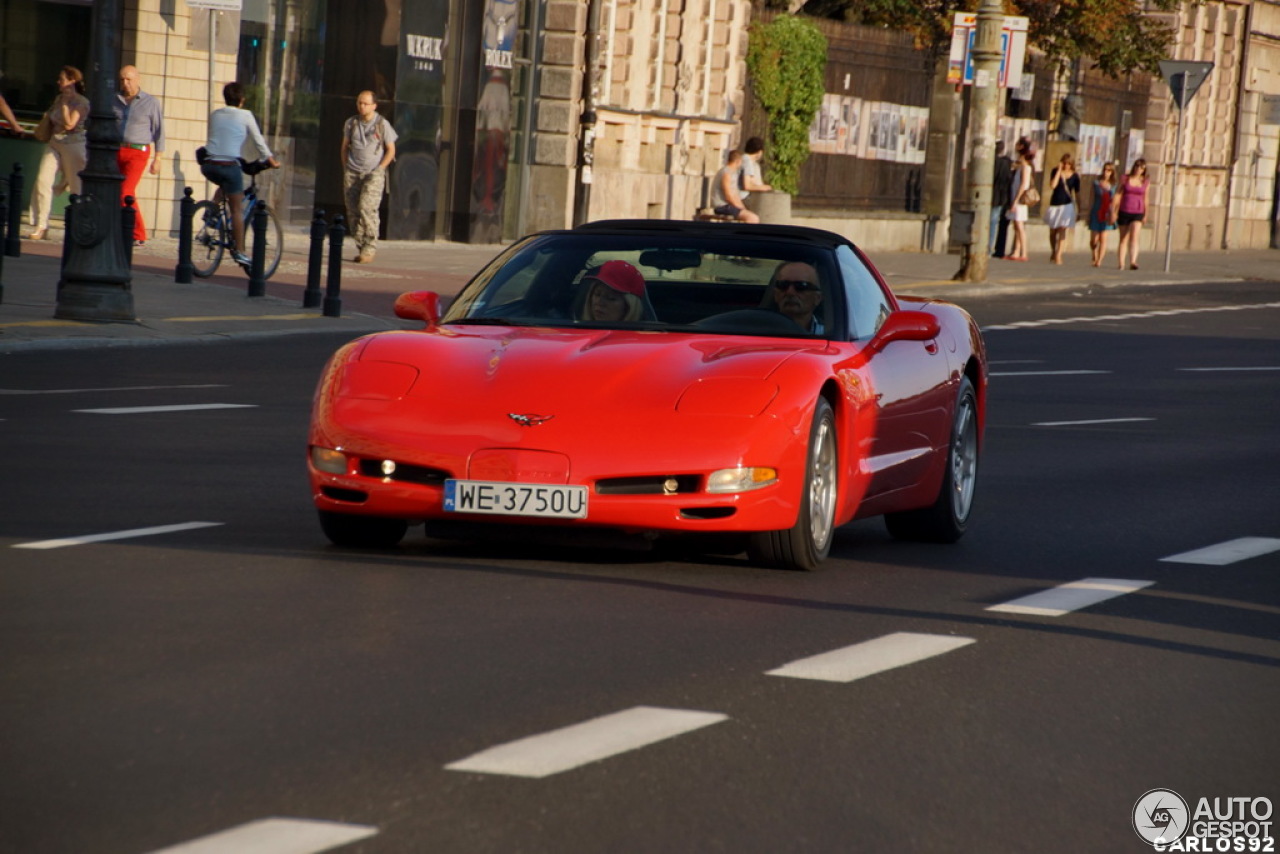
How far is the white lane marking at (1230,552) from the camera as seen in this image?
9562mm

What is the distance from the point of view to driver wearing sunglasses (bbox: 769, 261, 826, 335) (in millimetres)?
9328

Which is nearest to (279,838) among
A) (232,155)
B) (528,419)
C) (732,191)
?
(528,419)

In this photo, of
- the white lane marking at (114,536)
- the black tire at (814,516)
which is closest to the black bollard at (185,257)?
the white lane marking at (114,536)

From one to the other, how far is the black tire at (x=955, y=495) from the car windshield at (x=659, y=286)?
1.03m

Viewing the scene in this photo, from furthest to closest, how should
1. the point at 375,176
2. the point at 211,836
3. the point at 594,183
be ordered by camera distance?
the point at 594,183, the point at 375,176, the point at 211,836

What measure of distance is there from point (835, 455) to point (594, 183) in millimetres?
29444

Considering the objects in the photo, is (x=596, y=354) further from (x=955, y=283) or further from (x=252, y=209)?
(x=955, y=283)

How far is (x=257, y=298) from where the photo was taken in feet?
72.5

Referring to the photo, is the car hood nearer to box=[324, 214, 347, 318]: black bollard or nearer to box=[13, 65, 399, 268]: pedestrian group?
box=[324, 214, 347, 318]: black bollard

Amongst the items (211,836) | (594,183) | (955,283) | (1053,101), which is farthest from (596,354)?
(1053,101)

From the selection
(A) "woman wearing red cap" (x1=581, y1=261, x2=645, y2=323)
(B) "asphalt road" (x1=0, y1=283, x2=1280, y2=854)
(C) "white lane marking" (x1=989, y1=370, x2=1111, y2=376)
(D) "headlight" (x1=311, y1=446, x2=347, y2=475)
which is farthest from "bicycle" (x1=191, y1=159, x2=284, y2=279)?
(D) "headlight" (x1=311, y1=446, x2=347, y2=475)

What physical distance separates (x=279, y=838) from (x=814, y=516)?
4345 millimetres

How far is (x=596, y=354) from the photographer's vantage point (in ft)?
28.1

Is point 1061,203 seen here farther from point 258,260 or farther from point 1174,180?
point 258,260
